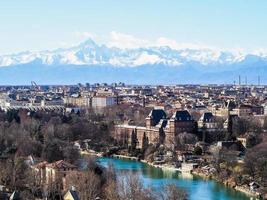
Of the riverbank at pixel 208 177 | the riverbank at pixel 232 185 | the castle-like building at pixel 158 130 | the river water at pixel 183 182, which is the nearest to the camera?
the river water at pixel 183 182

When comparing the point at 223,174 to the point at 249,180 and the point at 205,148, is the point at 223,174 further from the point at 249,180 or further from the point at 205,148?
the point at 205,148

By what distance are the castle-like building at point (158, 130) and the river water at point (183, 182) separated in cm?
501

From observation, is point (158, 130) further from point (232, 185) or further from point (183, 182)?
point (232, 185)

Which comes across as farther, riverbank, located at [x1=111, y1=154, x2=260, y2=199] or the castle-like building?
the castle-like building

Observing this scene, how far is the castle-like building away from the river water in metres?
5.01

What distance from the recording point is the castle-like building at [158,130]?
3641 centimetres

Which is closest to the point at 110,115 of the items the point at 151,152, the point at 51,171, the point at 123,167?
the point at 151,152

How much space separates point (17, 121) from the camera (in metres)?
40.9

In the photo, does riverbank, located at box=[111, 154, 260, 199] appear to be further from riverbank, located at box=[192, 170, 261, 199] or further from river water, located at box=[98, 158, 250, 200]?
river water, located at box=[98, 158, 250, 200]

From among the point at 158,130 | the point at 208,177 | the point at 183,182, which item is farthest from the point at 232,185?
the point at 158,130

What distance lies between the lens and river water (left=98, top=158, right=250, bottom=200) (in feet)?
75.4

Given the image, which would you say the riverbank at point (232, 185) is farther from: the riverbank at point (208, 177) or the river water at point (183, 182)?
the river water at point (183, 182)

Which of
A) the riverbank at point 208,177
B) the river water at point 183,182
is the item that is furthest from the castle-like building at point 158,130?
the river water at point 183,182

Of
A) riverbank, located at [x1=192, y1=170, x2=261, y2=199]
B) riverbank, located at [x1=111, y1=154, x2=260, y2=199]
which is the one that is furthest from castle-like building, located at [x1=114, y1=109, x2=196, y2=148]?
riverbank, located at [x1=192, y1=170, x2=261, y2=199]
